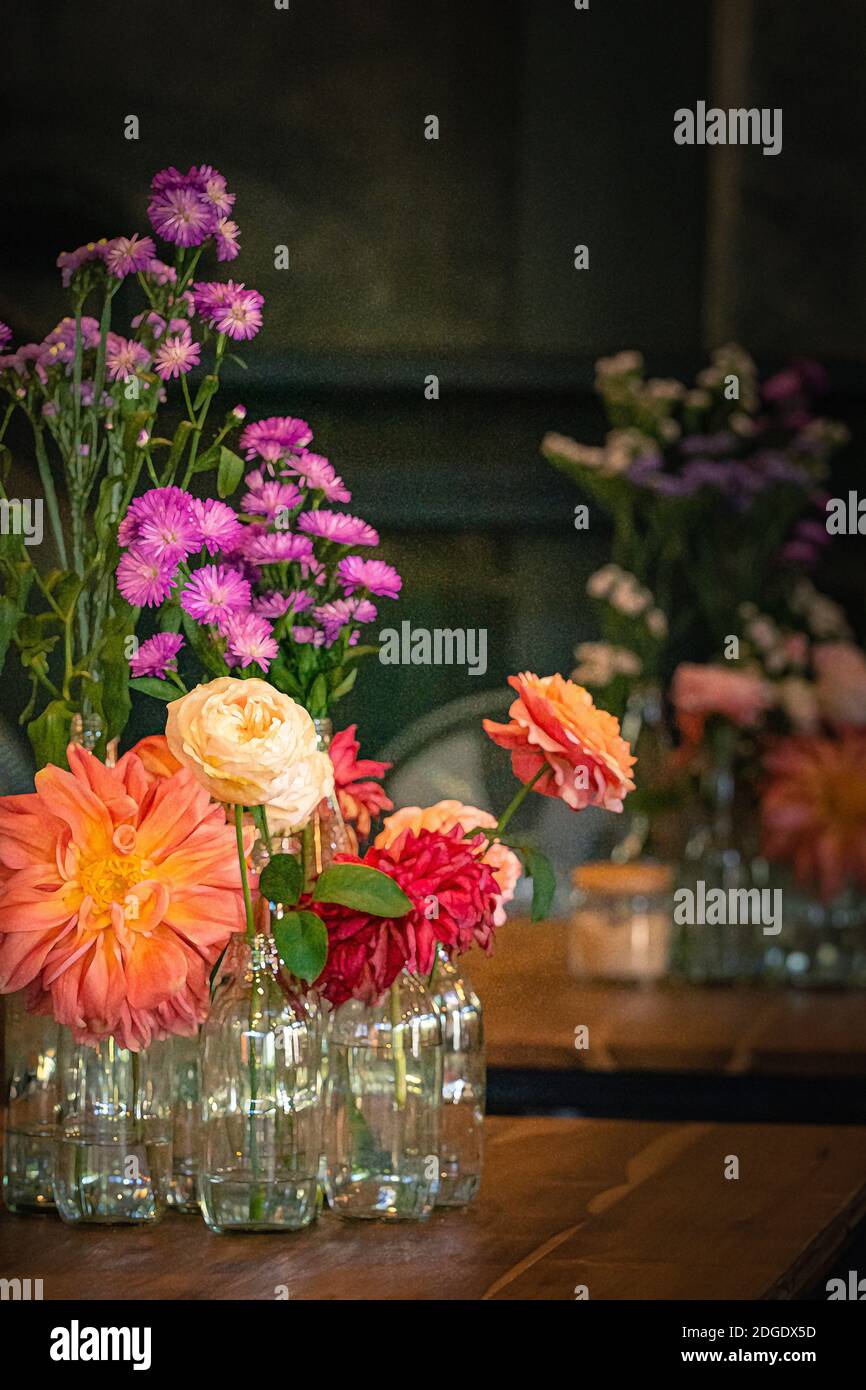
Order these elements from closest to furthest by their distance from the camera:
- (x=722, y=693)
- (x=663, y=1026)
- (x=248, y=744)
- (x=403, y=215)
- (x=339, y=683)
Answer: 1. (x=248, y=744)
2. (x=339, y=683)
3. (x=403, y=215)
4. (x=663, y=1026)
5. (x=722, y=693)

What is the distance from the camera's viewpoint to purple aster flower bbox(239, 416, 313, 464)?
2.46ft

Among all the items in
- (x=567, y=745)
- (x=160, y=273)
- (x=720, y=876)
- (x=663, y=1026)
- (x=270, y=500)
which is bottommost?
(x=663, y=1026)

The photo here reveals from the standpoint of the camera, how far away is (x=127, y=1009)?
2.18 ft

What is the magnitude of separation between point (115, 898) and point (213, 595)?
0.42 ft

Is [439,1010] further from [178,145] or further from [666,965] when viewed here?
[666,965]

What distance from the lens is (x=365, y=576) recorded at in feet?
2.40

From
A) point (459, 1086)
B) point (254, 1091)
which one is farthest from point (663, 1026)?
point (254, 1091)

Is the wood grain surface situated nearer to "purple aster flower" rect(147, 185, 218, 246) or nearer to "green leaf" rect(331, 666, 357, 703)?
"green leaf" rect(331, 666, 357, 703)

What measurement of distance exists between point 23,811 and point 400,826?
6.8 inches

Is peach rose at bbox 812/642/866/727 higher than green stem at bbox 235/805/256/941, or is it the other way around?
peach rose at bbox 812/642/866/727

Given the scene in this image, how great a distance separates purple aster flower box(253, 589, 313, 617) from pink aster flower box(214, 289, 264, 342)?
0.41 ft

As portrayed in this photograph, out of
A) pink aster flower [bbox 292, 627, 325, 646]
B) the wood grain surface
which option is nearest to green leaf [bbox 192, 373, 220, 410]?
pink aster flower [bbox 292, 627, 325, 646]

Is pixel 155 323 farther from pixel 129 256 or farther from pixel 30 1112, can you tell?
pixel 30 1112

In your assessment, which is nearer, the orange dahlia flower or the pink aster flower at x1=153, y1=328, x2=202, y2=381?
the pink aster flower at x1=153, y1=328, x2=202, y2=381
